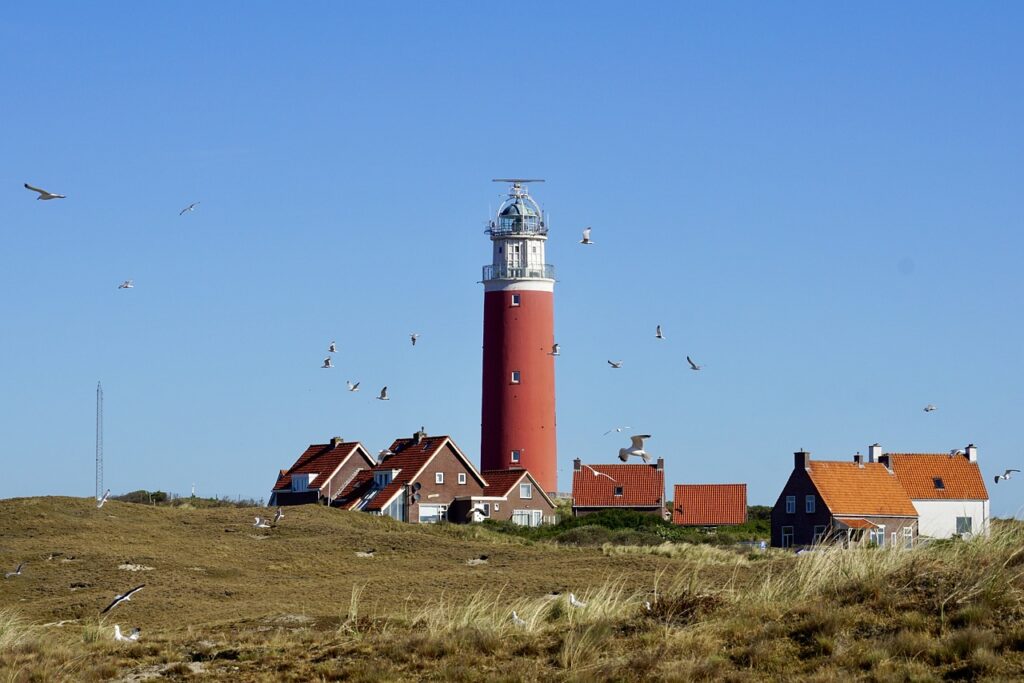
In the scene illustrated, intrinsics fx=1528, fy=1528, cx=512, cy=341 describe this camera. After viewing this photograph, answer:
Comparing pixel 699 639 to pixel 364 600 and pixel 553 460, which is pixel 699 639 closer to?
pixel 364 600

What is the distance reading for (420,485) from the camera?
7088cm

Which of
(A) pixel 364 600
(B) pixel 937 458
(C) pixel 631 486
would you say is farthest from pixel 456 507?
(A) pixel 364 600

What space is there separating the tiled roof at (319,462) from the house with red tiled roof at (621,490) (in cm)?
1166

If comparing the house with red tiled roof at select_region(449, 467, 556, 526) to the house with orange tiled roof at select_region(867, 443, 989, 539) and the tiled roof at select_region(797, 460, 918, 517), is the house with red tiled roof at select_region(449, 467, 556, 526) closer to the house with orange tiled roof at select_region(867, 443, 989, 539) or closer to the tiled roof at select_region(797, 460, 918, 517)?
the tiled roof at select_region(797, 460, 918, 517)

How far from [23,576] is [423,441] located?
36.6 m

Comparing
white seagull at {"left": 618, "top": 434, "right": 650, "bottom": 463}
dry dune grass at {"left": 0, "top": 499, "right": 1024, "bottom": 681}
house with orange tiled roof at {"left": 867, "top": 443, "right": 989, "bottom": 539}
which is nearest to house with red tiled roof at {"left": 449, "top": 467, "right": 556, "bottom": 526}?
house with orange tiled roof at {"left": 867, "top": 443, "right": 989, "bottom": 539}

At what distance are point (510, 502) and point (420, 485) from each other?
4.25 metres

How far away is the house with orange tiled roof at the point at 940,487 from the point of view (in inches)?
2825

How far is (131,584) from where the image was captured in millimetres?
37031

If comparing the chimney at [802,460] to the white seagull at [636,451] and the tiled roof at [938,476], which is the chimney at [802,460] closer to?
the tiled roof at [938,476]

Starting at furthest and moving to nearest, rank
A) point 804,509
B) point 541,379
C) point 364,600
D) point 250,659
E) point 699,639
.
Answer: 1. point 541,379
2. point 804,509
3. point 364,600
4. point 250,659
5. point 699,639

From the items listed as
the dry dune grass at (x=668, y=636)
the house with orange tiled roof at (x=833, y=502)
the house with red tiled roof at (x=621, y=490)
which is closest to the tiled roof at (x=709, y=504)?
the house with red tiled roof at (x=621, y=490)

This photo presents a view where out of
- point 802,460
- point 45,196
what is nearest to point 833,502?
point 802,460

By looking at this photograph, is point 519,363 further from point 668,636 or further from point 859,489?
point 668,636
